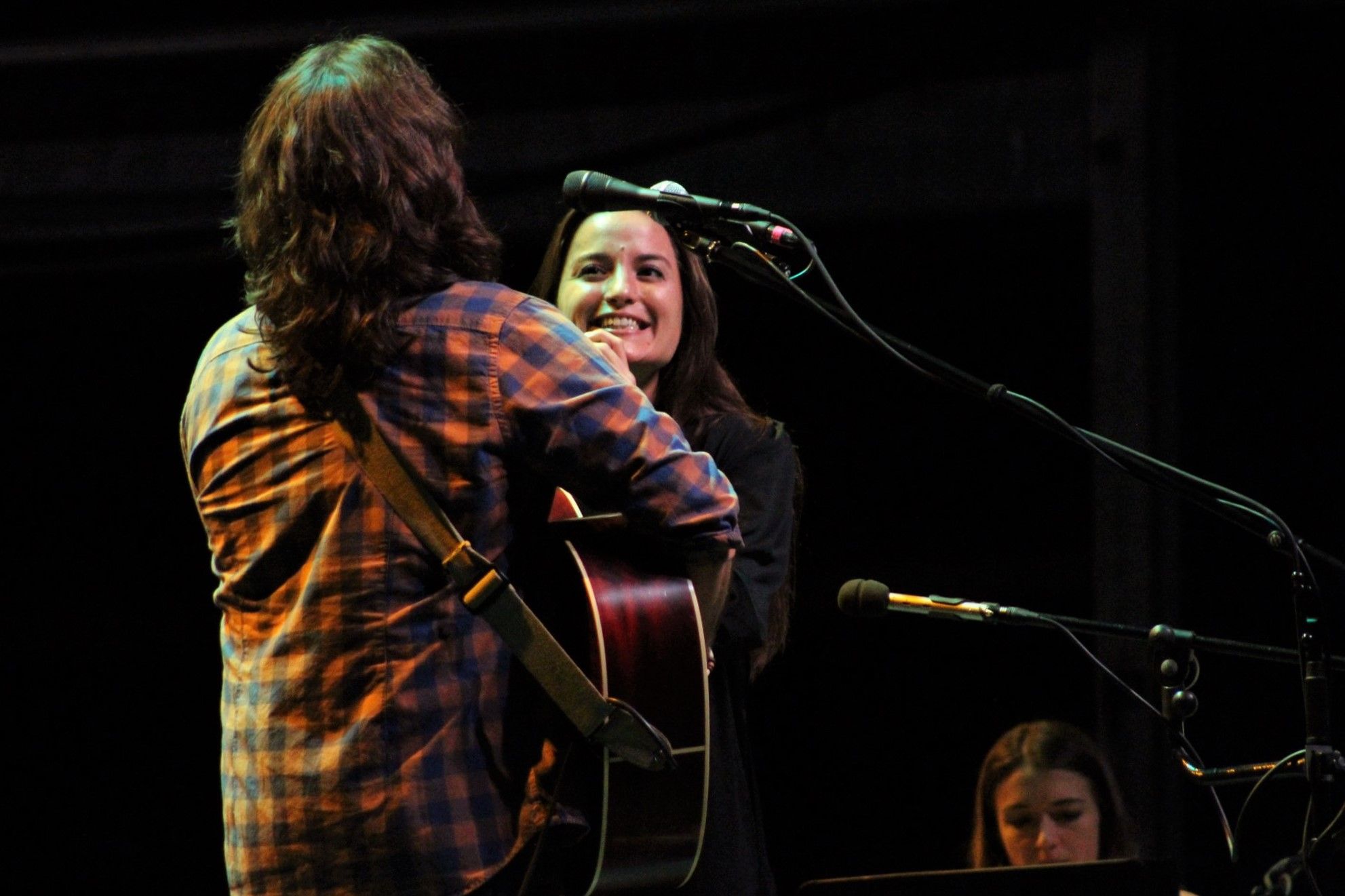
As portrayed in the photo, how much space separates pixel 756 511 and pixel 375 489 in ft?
3.44

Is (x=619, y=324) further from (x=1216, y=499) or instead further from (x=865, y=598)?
(x=1216, y=499)

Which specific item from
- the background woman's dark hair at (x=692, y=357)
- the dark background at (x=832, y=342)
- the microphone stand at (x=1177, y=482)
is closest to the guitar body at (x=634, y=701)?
the microphone stand at (x=1177, y=482)

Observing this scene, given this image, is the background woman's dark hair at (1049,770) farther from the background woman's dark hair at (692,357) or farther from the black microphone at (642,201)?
the black microphone at (642,201)

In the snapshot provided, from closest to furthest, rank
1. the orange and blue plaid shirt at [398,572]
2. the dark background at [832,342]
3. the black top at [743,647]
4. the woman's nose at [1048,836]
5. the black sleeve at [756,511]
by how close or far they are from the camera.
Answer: the orange and blue plaid shirt at [398,572]
the black top at [743,647]
the black sleeve at [756,511]
the woman's nose at [1048,836]
the dark background at [832,342]

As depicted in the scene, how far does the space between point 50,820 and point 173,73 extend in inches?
103

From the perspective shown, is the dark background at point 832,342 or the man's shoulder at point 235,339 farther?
the dark background at point 832,342

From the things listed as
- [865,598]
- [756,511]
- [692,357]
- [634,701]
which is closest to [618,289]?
[692,357]

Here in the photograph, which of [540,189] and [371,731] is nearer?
[371,731]

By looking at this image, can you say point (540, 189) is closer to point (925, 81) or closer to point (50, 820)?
point (925, 81)

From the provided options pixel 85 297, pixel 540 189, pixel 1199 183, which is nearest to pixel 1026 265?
pixel 1199 183

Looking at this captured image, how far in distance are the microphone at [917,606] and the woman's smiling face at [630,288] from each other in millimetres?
861

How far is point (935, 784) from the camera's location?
5312 mm

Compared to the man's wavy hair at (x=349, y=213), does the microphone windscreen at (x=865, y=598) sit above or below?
below

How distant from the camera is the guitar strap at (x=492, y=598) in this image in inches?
74.0
